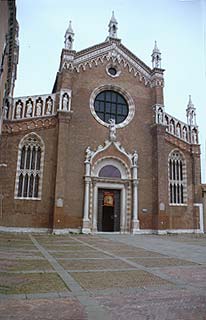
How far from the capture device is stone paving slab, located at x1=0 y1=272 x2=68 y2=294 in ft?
16.2

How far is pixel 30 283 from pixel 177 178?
66.1 feet

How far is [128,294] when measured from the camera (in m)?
4.80

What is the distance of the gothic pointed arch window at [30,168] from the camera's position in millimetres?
20172

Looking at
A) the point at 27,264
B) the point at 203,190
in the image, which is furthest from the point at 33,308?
the point at 203,190

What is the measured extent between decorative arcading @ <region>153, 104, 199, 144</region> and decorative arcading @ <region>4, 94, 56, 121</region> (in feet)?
28.0

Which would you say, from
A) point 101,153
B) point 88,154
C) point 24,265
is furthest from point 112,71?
point 24,265

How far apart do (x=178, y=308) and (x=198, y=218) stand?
2100 centimetres

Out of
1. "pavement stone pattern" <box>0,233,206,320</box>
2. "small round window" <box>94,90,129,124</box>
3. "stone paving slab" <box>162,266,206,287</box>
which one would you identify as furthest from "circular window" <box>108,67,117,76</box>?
"stone paving slab" <box>162,266,206,287</box>

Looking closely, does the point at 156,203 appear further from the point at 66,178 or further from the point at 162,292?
the point at 162,292

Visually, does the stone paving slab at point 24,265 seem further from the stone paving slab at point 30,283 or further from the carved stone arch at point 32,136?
the carved stone arch at point 32,136

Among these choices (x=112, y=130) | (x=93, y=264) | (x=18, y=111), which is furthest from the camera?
(x=112, y=130)

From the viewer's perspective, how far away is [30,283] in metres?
5.43

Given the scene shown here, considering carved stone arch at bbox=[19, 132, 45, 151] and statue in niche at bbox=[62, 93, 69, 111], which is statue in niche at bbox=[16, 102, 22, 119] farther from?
statue in niche at bbox=[62, 93, 69, 111]

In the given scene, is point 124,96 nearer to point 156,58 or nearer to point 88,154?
point 156,58
